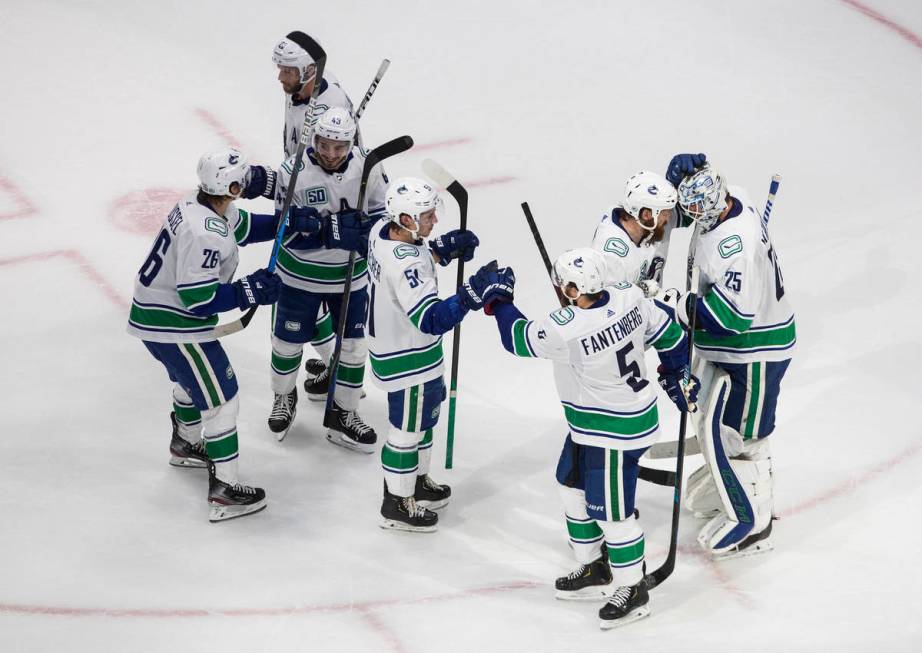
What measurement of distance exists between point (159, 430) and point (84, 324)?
95cm

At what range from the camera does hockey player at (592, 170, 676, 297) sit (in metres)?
4.97

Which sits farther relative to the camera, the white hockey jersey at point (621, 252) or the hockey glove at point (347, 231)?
the hockey glove at point (347, 231)

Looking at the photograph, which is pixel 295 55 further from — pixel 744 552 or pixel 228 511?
pixel 744 552

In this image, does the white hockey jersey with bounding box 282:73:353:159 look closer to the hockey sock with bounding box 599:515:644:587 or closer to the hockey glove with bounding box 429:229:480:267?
the hockey glove with bounding box 429:229:480:267

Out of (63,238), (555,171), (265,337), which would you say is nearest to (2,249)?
(63,238)

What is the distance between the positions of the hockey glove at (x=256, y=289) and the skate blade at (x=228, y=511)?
81cm

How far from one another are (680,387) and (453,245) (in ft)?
3.23

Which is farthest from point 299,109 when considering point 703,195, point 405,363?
point 703,195

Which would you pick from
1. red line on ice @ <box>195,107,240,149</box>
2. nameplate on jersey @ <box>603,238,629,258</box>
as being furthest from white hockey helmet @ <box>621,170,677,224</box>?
red line on ice @ <box>195,107,240,149</box>

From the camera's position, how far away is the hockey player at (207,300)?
5.16 meters

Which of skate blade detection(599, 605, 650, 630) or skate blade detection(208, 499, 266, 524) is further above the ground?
skate blade detection(599, 605, 650, 630)

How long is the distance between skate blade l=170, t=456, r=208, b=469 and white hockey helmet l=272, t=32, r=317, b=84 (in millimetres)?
1688

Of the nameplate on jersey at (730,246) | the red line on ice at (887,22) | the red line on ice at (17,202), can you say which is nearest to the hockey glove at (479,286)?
the nameplate on jersey at (730,246)

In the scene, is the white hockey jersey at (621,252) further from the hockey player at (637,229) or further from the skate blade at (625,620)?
the skate blade at (625,620)
